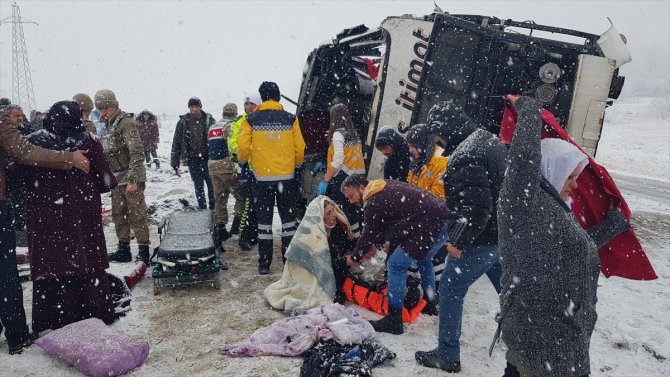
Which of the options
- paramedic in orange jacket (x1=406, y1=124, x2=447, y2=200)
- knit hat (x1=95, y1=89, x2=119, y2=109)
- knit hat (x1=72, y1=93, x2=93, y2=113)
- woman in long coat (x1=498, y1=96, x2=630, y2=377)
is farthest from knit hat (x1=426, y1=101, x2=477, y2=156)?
knit hat (x1=72, y1=93, x2=93, y2=113)

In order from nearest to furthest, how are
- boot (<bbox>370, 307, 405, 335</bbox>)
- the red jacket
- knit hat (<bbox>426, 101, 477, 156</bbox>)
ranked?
the red jacket → knit hat (<bbox>426, 101, 477, 156</bbox>) → boot (<bbox>370, 307, 405, 335</bbox>)

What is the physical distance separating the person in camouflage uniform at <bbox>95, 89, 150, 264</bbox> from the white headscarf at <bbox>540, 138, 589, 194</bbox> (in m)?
4.38

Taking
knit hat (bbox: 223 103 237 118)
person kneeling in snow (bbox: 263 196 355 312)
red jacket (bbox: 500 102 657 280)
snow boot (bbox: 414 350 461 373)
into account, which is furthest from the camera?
knit hat (bbox: 223 103 237 118)

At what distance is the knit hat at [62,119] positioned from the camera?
340 centimetres

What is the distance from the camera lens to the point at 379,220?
3568 millimetres

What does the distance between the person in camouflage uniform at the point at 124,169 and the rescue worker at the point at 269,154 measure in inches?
48.9

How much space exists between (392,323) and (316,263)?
97cm

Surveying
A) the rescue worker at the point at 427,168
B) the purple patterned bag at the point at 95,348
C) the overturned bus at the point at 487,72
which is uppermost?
the overturned bus at the point at 487,72

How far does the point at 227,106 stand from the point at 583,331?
550 cm

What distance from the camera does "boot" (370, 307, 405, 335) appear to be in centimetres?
363

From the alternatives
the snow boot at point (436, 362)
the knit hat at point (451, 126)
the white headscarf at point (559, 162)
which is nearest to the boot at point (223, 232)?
the snow boot at point (436, 362)

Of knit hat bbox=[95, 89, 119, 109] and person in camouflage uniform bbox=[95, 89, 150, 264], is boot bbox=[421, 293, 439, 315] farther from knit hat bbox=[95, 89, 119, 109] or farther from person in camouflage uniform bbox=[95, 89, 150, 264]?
knit hat bbox=[95, 89, 119, 109]

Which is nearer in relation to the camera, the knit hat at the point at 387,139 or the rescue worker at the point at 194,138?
the knit hat at the point at 387,139

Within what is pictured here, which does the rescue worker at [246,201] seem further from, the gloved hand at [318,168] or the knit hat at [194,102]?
the gloved hand at [318,168]
